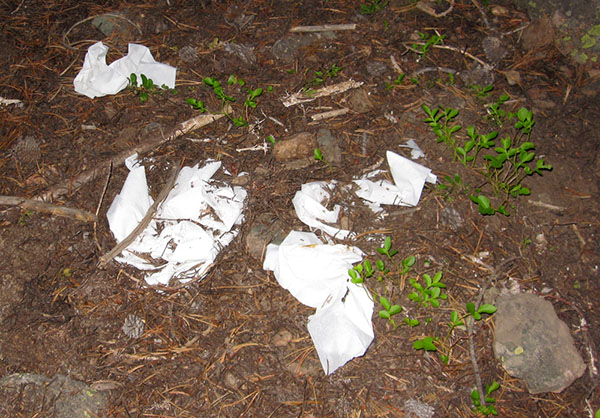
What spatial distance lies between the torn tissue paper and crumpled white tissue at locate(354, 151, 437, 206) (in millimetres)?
672

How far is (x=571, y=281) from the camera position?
6.74ft

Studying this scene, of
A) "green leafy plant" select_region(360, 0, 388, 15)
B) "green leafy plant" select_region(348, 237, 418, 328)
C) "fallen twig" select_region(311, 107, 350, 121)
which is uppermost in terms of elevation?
"green leafy plant" select_region(360, 0, 388, 15)

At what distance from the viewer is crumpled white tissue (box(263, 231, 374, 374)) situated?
1874 mm

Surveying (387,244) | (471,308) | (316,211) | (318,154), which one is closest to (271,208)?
(316,211)

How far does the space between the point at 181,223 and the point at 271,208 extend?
479mm

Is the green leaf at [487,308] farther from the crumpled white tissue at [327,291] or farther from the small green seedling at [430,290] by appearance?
the crumpled white tissue at [327,291]

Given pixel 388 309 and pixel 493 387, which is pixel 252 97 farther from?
pixel 493 387

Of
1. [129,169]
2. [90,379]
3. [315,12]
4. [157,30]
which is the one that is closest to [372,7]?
[315,12]

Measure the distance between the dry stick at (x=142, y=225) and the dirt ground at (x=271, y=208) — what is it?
0.26 ft

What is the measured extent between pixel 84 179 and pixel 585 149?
9.37 ft

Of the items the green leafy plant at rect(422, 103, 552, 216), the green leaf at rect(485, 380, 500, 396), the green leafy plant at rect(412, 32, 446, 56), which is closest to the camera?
the green leaf at rect(485, 380, 500, 396)

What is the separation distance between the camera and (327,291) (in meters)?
2.00

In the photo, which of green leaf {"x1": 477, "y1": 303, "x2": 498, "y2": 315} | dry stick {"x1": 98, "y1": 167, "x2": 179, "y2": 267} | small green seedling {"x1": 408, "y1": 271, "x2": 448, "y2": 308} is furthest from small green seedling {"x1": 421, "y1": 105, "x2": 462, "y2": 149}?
dry stick {"x1": 98, "y1": 167, "x2": 179, "y2": 267}

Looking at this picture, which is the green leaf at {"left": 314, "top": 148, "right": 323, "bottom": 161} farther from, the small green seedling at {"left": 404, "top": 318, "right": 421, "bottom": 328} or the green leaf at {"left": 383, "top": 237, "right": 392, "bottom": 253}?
the small green seedling at {"left": 404, "top": 318, "right": 421, "bottom": 328}
